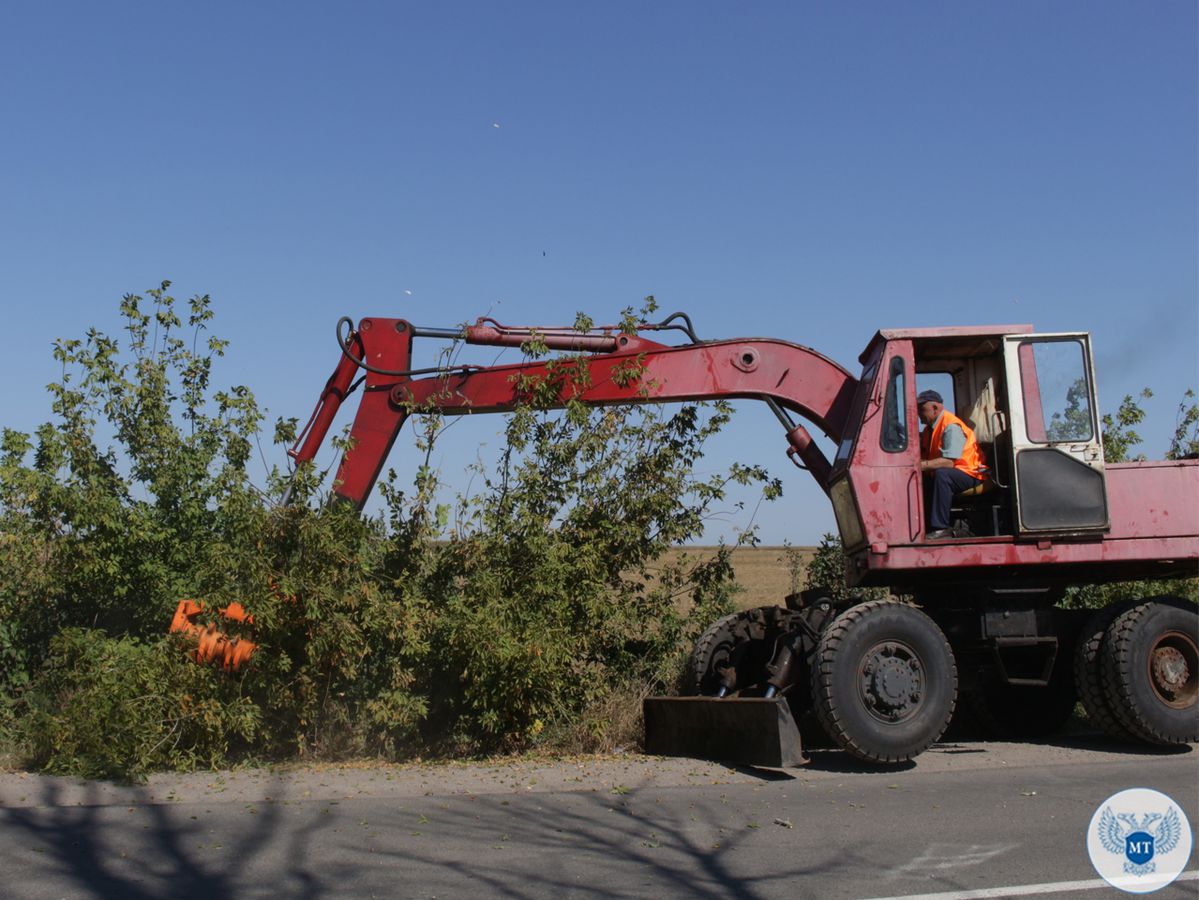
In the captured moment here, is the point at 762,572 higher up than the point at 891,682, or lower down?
higher up

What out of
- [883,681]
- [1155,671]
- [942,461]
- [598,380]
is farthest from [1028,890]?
[598,380]

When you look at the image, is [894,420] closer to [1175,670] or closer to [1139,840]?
[1175,670]

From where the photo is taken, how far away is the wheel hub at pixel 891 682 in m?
9.08

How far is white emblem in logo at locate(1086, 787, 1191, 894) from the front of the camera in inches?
Answer: 238

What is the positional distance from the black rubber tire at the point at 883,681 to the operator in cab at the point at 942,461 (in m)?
0.84

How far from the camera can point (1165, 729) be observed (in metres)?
9.66

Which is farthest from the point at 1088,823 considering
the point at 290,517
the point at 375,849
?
the point at 290,517

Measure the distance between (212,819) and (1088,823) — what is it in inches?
208

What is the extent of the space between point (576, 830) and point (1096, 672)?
201 inches

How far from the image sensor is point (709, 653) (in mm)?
10797

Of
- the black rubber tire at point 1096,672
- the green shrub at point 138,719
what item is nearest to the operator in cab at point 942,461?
the black rubber tire at point 1096,672

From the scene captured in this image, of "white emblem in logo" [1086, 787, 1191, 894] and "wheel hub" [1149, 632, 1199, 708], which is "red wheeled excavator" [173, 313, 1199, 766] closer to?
"wheel hub" [1149, 632, 1199, 708]

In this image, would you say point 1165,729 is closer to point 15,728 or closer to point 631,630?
point 631,630

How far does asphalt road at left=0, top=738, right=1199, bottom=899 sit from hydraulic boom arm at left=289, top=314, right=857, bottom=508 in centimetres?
300
